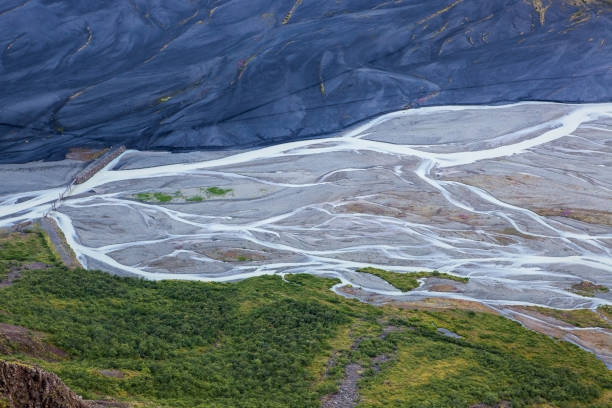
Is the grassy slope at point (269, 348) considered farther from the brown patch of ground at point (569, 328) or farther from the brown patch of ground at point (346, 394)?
the brown patch of ground at point (569, 328)

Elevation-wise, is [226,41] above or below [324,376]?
above

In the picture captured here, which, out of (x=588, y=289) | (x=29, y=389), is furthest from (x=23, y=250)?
(x=588, y=289)

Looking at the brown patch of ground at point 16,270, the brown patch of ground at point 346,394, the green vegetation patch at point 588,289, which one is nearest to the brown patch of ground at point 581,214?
the green vegetation patch at point 588,289

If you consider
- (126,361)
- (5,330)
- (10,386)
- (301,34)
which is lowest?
(126,361)

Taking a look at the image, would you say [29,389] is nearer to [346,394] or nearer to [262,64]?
[346,394]

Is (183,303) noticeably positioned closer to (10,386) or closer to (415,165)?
(10,386)

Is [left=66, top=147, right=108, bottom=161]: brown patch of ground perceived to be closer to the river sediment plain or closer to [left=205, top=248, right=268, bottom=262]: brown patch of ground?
the river sediment plain

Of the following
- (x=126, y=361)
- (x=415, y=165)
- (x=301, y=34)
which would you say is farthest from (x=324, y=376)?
(x=301, y=34)
